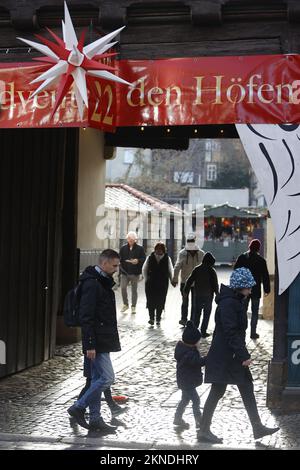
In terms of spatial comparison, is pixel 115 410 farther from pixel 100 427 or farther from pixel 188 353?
pixel 188 353

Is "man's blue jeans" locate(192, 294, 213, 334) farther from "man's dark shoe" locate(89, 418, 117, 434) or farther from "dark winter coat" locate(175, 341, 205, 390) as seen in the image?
"man's dark shoe" locate(89, 418, 117, 434)

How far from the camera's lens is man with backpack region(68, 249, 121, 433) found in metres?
8.13

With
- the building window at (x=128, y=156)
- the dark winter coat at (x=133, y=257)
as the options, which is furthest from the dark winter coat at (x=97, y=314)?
the building window at (x=128, y=156)

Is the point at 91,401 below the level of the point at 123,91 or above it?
below

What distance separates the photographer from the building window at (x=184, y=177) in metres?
70.8

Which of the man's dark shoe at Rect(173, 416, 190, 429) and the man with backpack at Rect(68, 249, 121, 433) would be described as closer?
the man with backpack at Rect(68, 249, 121, 433)

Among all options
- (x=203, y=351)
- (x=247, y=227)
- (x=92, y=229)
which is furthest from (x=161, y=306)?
(x=247, y=227)

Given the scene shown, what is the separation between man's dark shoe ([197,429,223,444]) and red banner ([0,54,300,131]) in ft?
10.5

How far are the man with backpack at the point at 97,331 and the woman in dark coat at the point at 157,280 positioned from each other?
8.23m

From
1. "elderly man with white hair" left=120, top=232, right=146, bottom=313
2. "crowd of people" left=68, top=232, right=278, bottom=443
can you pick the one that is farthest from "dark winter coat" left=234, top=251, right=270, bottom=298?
"crowd of people" left=68, top=232, right=278, bottom=443

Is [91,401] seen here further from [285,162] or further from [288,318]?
[285,162]

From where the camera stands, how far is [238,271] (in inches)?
308

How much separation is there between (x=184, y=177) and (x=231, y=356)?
227ft

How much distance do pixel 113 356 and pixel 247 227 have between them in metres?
38.1
